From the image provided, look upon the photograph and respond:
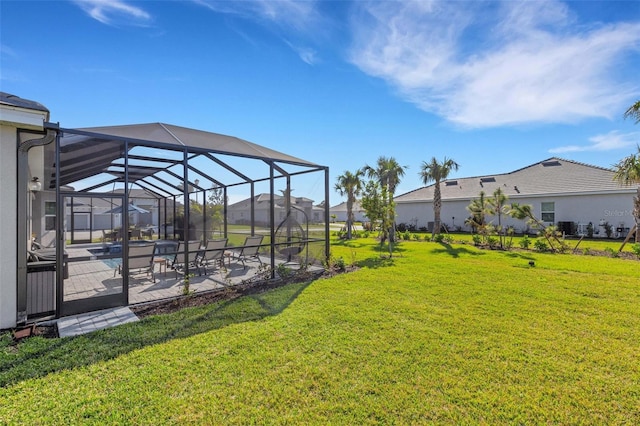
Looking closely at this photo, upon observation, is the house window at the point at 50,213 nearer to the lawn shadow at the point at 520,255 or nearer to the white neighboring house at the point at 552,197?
the lawn shadow at the point at 520,255

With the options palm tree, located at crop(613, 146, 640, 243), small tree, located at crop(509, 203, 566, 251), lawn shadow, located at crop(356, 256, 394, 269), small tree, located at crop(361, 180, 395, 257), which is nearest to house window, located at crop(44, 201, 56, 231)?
lawn shadow, located at crop(356, 256, 394, 269)

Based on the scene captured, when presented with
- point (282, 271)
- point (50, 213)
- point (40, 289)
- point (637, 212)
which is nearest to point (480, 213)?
point (637, 212)

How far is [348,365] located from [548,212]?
77.2 ft

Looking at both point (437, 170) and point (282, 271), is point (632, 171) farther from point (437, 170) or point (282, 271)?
point (282, 271)

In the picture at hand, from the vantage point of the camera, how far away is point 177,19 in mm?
7602

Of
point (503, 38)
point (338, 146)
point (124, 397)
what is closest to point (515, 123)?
point (503, 38)

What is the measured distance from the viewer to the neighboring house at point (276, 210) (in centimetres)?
926

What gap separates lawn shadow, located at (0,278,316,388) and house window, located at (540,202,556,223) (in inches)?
877

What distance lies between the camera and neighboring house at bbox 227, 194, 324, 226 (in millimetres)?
9258

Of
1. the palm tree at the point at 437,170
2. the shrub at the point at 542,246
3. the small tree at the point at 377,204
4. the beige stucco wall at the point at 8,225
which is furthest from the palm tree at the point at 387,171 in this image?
the beige stucco wall at the point at 8,225

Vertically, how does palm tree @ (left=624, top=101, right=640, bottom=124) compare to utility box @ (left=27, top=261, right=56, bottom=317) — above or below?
above

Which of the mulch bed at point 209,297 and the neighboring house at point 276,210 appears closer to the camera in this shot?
the mulch bed at point 209,297

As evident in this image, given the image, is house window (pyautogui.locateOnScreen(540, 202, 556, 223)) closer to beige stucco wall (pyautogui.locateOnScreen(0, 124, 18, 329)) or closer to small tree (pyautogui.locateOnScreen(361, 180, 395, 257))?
small tree (pyautogui.locateOnScreen(361, 180, 395, 257))

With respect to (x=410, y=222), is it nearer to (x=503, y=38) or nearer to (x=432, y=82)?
(x=432, y=82)
